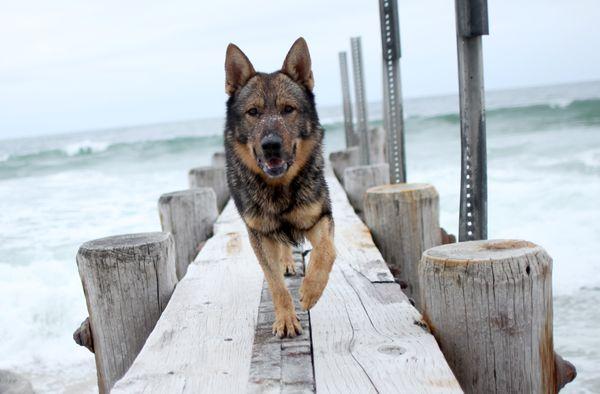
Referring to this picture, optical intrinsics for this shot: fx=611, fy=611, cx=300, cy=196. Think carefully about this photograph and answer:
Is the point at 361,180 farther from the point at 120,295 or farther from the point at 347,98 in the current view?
the point at 347,98

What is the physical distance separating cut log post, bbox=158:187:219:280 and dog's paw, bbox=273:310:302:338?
257cm

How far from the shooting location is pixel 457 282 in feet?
8.13

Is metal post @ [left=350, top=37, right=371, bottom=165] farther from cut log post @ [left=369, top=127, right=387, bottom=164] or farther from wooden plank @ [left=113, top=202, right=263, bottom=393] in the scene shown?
wooden plank @ [left=113, top=202, right=263, bottom=393]

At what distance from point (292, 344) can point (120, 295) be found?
3.33ft

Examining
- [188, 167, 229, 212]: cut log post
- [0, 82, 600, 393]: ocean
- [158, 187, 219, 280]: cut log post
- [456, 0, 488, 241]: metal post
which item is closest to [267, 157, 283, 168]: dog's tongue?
[456, 0, 488, 241]: metal post

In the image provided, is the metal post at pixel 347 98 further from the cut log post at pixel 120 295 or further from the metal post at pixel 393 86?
the cut log post at pixel 120 295

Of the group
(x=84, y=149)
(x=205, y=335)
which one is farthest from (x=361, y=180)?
(x=84, y=149)

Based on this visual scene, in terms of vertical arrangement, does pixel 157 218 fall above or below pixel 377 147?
below

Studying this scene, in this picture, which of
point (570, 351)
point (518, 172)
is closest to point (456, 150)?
point (518, 172)

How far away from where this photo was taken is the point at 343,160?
30.0 ft

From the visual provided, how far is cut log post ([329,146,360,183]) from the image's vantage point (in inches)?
359

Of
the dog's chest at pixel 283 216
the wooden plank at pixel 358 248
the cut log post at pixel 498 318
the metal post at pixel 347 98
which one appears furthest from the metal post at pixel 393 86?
the metal post at pixel 347 98

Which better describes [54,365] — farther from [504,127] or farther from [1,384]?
[504,127]

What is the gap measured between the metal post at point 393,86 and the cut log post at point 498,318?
3259mm
